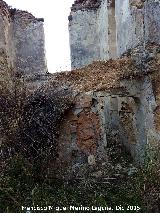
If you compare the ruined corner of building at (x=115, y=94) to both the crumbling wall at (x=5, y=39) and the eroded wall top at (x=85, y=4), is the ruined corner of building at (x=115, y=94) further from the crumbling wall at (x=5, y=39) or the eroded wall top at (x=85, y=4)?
the eroded wall top at (x=85, y=4)

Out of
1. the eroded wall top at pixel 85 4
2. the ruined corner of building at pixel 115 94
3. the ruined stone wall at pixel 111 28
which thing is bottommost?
the ruined corner of building at pixel 115 94

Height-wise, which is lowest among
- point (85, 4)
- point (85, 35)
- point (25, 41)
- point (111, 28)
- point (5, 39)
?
point (5, 39)

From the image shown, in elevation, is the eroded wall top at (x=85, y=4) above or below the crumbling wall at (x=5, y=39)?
above

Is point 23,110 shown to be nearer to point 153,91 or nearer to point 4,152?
point 4,152

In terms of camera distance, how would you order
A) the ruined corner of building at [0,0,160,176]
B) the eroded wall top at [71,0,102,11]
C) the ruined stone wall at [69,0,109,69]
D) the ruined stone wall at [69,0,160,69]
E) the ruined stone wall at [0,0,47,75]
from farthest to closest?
the eroded wall top at [71,0,102,11], the ruined stone wall at [69,0,109,69], the ruined stone wall at [0,0,47,75], the ruined stone wall at [69,0,160,69], the ruined corner of building at [0,0,160,176]

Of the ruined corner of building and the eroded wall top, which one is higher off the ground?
the eroded wall top

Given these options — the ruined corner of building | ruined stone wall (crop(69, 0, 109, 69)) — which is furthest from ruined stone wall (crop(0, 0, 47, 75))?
the ruined corner of building

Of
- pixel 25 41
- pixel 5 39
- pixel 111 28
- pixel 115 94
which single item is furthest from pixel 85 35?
pixel 115 94

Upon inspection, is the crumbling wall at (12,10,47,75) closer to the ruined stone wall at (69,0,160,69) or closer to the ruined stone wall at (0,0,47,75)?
the ruined stone wall at (0,0,47,75)

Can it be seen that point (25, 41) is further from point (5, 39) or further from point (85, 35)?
point (85, 35)

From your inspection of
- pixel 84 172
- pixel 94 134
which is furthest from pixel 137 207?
pixel 94 134

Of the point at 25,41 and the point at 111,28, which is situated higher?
the point at 25,41

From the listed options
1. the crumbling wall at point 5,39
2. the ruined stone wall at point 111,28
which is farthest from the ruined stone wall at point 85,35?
the crumbling wall at point 5,39

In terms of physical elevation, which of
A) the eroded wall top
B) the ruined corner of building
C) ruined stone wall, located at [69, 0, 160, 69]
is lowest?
the ruined corner of building
